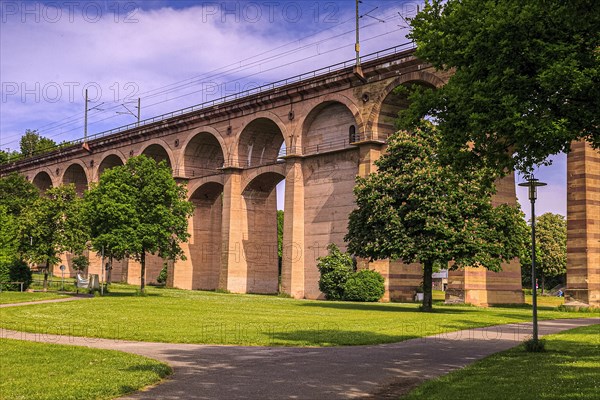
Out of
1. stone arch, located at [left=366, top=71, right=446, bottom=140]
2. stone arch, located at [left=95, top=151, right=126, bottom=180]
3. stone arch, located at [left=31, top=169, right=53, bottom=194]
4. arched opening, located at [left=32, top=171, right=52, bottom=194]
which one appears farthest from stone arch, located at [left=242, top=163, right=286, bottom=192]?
arched opening, located at [left=32, top=171, right=52, bottom=194]

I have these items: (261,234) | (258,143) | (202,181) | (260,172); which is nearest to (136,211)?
(260,172)

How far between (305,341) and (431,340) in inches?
151

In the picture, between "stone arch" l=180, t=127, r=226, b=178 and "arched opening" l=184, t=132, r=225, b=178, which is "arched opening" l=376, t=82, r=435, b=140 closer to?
"stone arch" l=180, t=127, r=226, b=178

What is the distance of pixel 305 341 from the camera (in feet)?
57.1

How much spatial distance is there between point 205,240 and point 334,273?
77.0 ft

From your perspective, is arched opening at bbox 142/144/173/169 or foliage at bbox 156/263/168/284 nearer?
arched opening at bbox 142/144/173/169

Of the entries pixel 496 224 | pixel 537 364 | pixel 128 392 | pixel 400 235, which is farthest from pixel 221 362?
pixel 496 224

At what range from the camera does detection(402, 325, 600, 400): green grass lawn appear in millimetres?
9586

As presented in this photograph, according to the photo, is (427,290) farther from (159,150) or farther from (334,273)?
(159,150)

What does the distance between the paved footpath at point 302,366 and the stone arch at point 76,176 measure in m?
65.1

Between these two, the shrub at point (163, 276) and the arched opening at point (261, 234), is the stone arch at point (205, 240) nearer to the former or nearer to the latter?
the shrub at point (163, 276)

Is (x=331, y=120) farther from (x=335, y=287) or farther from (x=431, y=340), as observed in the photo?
(x=431, y=340)

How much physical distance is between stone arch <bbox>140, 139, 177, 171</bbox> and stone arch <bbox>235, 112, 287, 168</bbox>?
31.1 feet

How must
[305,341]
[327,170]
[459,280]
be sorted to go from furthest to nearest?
[327,170]
[459,280]
[305,341]
